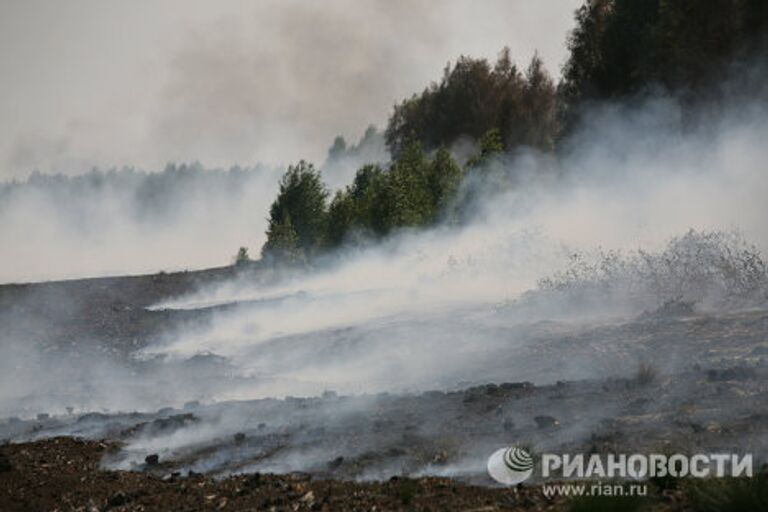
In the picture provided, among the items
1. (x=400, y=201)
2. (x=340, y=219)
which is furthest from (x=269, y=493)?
(x=340, y=219)

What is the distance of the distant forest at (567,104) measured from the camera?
2595 cm

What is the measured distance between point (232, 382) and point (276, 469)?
32.2 feet

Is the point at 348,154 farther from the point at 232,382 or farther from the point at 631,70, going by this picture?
the point at 232,382

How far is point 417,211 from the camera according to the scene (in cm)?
3058

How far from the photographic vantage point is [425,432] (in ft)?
32.4

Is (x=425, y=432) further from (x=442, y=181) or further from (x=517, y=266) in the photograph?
(x=442, y=181)

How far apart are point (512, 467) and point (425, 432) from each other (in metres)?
2.25

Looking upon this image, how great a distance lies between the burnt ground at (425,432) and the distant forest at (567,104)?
47.2ft

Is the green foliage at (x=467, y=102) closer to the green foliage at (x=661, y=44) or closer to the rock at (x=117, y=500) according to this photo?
the green foliage at (x=661, y=44)

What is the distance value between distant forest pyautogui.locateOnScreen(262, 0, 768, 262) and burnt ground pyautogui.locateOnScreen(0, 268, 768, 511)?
14.4 m

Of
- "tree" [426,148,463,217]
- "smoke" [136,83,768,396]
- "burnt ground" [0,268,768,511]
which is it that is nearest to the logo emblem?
"burnt ground" [0,268,768,511]

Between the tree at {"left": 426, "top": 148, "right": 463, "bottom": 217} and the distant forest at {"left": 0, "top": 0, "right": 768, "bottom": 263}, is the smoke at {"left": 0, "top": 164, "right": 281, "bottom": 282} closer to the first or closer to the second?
the distant forest at {"left": 0, "top": 0, "right": 768, "bottom": 263}

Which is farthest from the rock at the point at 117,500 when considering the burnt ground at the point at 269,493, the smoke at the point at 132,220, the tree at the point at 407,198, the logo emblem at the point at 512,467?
the smoke at the point at 132,220

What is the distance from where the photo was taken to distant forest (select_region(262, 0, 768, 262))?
25953 millimetres
